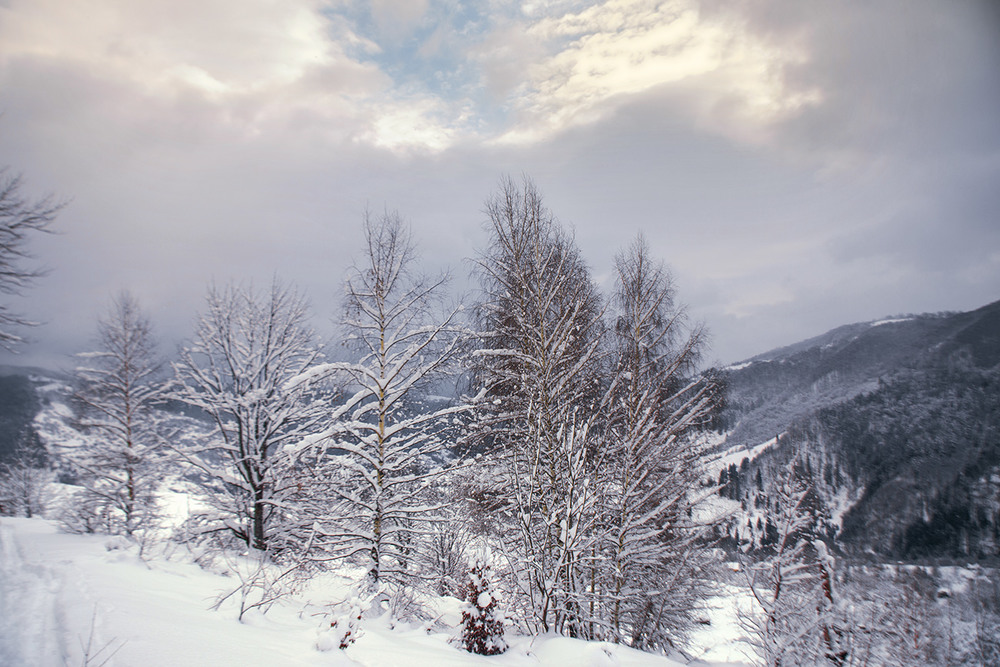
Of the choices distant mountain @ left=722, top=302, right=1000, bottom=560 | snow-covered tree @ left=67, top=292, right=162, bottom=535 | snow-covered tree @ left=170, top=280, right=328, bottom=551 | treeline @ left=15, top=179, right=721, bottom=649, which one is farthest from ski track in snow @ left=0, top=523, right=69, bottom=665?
distant mountain @ left=722, top=302, right=1000, bottom=560

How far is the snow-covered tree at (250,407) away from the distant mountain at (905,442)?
188 ft

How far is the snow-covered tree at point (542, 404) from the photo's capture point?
498cm

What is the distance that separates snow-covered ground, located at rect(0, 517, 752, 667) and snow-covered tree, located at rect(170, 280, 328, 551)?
13.6 feet

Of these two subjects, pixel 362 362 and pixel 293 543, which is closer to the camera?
pixel 362 362

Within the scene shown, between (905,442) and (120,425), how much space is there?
5480 inches

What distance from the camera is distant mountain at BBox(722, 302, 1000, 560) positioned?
248 feet

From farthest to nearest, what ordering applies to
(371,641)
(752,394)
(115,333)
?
(752,394) < (115,333) < (371,641)

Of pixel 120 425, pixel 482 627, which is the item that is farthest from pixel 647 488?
pixel 120 425

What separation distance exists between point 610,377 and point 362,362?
536 centimetres

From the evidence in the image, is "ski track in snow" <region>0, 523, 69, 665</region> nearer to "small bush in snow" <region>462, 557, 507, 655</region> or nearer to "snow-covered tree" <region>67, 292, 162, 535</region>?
"small bush in snow" <region>462, 557, 507, 655</region>

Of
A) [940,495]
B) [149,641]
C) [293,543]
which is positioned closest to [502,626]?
[149,641]

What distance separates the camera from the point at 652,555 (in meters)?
6.19

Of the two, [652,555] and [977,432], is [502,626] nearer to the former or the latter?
[652,555]

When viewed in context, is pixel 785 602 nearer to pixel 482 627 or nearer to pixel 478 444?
pixel 482 627
